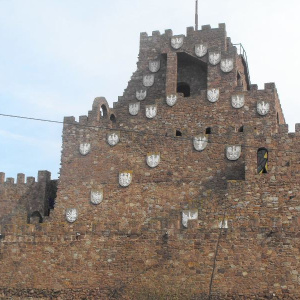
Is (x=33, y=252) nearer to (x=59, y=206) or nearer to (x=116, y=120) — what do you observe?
(x=59, y=206)

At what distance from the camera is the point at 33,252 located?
101 feet

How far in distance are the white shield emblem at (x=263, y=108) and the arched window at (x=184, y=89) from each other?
6.31 meters

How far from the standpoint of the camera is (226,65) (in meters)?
36.9

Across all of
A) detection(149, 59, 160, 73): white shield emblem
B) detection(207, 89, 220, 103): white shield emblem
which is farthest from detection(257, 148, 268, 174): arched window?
detection(149, 59, 160, 73): white shield emblem

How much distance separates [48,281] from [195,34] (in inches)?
711

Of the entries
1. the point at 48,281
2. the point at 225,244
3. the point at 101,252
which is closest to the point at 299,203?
the point at 225,244

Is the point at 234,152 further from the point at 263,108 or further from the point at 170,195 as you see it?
the point at 170,195

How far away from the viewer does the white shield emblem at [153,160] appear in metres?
35.1

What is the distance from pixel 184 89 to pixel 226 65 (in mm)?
4359

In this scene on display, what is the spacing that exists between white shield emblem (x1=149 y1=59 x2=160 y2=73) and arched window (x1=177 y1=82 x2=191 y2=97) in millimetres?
1716

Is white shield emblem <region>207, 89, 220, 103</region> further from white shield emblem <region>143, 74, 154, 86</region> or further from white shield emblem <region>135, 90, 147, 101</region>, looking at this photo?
white shield emblem <region>143, 74, 154, 86</region>

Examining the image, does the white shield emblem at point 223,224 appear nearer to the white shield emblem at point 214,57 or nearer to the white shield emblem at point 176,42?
the white shield emblem at point 214,57

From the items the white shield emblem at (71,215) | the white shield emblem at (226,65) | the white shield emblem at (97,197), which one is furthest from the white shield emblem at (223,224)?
the white shield emblem at (226,65)

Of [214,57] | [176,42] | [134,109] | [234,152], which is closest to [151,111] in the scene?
[134,109]
